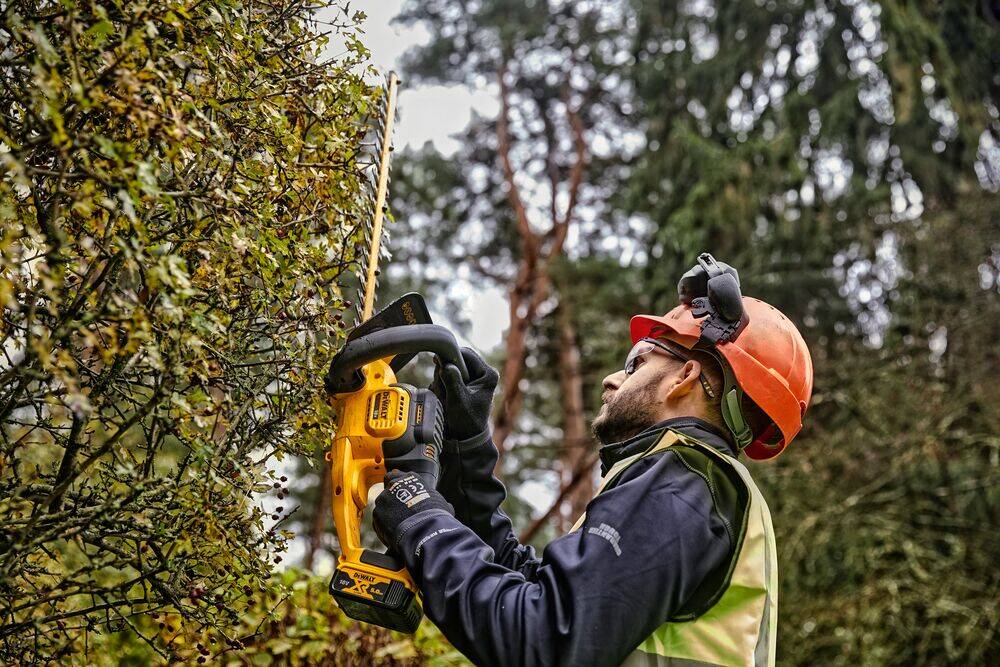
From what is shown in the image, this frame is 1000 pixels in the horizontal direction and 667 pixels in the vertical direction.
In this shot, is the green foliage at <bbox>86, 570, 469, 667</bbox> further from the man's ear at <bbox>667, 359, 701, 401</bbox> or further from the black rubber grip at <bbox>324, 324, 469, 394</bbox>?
the man's ear at <bbox>667, 359, 701, 401</bbox>

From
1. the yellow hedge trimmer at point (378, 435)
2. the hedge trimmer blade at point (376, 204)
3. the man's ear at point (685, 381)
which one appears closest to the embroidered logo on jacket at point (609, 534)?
the yellow hedge trimmer at point (378, 435)

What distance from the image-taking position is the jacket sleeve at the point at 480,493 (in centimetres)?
275

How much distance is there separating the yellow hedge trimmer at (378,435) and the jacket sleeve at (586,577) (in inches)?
4.1

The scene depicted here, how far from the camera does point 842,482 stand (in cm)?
873

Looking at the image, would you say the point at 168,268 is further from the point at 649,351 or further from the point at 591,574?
the point at 649,351

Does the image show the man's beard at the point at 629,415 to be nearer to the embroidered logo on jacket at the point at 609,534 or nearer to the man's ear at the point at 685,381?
the man's ear at the point at 685,381

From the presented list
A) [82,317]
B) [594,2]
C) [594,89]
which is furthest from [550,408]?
[82,317]

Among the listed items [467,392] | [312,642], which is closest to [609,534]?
[467,392]

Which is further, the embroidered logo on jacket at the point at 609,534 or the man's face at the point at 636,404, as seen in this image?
the man's face at the point at 636,404

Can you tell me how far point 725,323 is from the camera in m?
2.69

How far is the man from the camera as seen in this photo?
81.7 inches

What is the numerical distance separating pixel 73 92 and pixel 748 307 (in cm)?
205

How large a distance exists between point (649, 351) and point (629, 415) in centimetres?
23

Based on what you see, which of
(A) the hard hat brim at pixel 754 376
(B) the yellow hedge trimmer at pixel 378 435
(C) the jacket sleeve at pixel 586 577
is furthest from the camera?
(A) the hard hat brim at pixel 754 376
